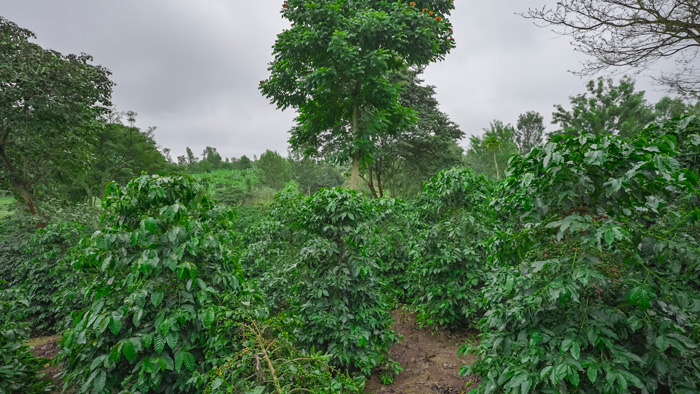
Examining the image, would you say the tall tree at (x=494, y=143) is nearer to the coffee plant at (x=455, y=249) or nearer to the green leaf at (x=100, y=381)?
the coffee plant at (x=455, y=249)

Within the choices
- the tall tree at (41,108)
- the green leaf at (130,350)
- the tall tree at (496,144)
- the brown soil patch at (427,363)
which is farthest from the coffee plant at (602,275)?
the tall tree at (496,144)

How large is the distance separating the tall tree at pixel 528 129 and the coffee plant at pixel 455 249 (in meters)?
27.0

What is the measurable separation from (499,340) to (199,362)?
6.15ft

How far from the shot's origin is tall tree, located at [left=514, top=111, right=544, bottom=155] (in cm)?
2726

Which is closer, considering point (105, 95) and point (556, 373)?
point (556, 373)

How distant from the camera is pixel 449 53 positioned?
8320mm

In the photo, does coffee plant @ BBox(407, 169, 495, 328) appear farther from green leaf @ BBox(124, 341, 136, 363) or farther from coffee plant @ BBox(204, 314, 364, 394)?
green leaf @ BBox(124, 341, 136, 363)

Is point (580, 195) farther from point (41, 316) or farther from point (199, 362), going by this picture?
point (41, 316)

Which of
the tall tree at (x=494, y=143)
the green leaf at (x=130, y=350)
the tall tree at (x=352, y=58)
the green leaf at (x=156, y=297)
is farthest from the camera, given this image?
the tall tree at (x=494, y=143)

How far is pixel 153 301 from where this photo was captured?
1.77 metres

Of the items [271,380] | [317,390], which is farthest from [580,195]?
[271,380]

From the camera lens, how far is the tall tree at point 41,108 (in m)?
7.87

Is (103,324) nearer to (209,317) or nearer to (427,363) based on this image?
(209,317)

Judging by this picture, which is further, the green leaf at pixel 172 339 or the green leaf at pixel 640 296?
the green leaf at pixel 172 339
